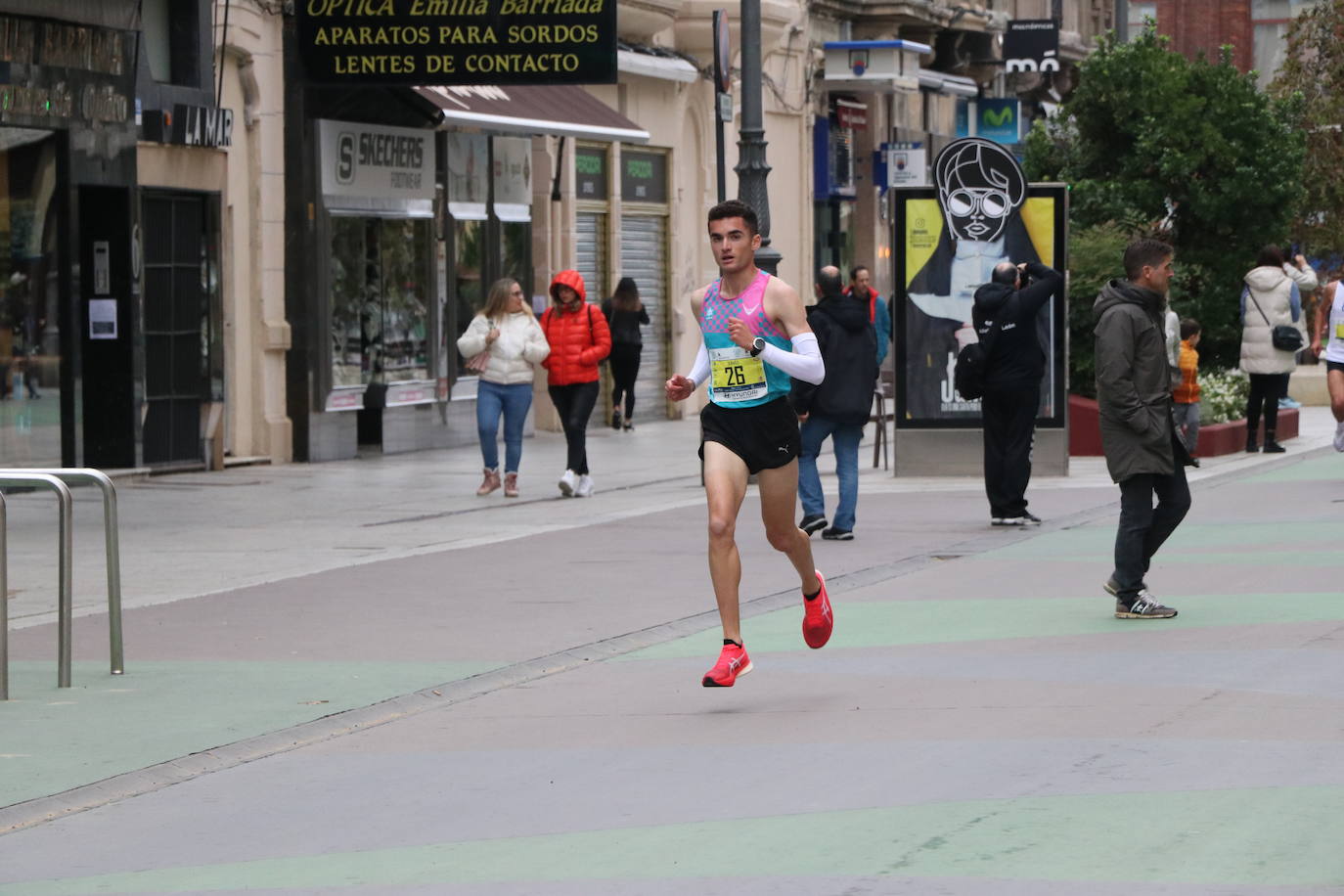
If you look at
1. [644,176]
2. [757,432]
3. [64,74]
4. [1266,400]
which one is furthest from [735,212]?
[644,176]

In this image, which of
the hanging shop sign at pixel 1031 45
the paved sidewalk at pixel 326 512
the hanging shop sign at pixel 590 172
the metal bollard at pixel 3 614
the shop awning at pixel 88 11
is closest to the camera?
the metal bollard at pixel 3 614

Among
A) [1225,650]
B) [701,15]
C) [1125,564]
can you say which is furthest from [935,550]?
[701,15]

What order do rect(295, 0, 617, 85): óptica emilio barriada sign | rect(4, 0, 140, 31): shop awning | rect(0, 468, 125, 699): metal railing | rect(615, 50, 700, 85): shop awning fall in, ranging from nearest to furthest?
1. rect(0, 468, 125, 699): metal railing
2. rect(4, 0, 140, 31): shop awning
3. rect(295, 0, 617, 85): óptica emilio barriada sign
4. rect(615, 50, 700, 85): shop awning

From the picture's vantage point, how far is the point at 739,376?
30.5 feet

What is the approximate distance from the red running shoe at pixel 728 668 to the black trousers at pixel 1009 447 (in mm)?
6632

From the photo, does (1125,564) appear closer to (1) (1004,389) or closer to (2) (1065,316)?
(1) (1004,389)

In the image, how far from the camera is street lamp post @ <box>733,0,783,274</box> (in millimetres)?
18672

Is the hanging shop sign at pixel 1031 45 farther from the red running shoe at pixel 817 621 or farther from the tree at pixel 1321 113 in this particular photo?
the red running shoe at pixel 817 621

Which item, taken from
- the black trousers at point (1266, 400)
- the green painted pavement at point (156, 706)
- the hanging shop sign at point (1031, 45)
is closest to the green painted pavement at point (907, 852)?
the green painted pavement at point (156, 706)

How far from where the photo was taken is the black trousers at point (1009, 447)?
15609mm

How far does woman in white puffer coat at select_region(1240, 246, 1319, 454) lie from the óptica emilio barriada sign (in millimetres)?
6955

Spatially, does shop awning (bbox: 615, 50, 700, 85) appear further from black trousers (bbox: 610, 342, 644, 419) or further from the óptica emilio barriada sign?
the óptica emilio barriada sign

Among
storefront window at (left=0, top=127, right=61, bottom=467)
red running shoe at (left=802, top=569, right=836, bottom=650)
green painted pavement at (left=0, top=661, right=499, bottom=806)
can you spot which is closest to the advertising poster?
storefront window at (left=0, top=127, right=61, bottom=467)

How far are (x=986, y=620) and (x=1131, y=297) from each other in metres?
1.57
